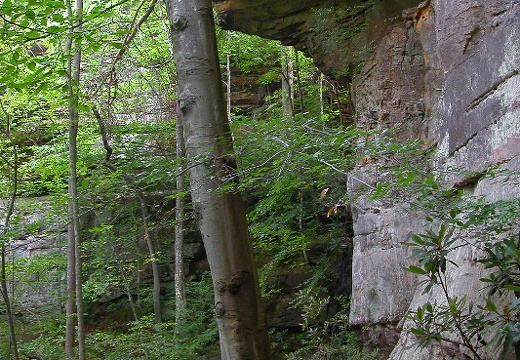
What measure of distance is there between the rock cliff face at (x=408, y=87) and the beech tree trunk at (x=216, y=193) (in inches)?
38.9

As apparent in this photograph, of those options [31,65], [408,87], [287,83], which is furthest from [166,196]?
[287,83]

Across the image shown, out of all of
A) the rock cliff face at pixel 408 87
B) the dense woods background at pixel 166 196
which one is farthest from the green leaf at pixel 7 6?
the rock cliff face at pixel 408 87

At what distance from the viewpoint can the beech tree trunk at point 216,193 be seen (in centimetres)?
393

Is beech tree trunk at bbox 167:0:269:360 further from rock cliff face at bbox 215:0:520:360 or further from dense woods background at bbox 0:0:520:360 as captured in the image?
rock cliff face at bbox 215:0:520:360

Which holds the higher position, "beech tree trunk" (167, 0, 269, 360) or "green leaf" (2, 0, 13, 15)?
"green leaf" (2, 0, 13, 15)

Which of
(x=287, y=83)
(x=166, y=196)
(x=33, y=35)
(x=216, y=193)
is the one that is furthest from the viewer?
(x=287, y=83)

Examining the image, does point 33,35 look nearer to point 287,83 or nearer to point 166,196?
point 166,196

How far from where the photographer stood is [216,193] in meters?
3.78

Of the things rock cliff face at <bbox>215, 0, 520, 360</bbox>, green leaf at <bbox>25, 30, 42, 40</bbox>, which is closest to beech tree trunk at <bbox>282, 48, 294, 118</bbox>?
rock cliff face at <bbox>215, 0, 520, 360</bbox>

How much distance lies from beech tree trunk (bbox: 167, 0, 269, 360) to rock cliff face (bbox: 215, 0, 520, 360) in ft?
3.24

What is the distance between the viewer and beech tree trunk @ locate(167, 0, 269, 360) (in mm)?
3926

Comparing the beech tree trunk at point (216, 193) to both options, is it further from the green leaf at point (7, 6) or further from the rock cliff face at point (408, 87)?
the green leaf at point (7, 6)

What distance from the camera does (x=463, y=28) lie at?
430cm

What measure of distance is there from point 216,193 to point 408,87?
13.8 feet
